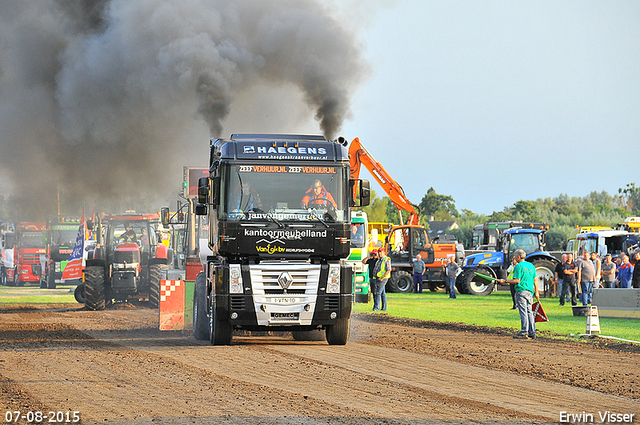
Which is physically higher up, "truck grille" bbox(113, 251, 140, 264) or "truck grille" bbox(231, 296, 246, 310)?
"truck grille" bbox(113, 251, 140, 264)

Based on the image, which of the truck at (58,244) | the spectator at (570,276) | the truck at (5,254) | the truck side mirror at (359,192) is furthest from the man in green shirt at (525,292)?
the truck at (5,254)

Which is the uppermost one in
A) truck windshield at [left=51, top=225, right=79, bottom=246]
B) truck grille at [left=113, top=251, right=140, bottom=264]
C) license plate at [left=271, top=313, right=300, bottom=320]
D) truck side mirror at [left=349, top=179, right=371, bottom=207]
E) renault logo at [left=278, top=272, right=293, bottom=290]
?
truck windshield at [left=51, top=225, right=79, bottom=246]

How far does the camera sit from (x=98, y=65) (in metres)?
29.6

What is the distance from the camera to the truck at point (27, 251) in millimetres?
43719

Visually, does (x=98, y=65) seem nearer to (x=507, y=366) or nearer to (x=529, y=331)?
(x=529, y=331)

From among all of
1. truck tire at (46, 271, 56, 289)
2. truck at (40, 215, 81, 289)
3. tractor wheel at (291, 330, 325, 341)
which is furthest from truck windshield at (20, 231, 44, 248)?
tractor wheel at (291, 330, 325, 341)

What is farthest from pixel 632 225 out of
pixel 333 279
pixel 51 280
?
pixel 51 280

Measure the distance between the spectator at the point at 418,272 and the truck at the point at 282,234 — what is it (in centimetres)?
2001

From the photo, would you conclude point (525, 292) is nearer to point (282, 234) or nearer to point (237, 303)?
point (282, 234)

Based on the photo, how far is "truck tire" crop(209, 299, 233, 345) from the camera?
1297cm

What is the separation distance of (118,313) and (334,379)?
1291cm

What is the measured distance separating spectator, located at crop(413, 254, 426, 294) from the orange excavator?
0.27 m

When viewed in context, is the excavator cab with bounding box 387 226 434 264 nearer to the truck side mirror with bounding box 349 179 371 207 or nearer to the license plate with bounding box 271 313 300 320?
the truck side mirror with bounding box 349 179 371 207

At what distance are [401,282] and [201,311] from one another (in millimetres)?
19955
